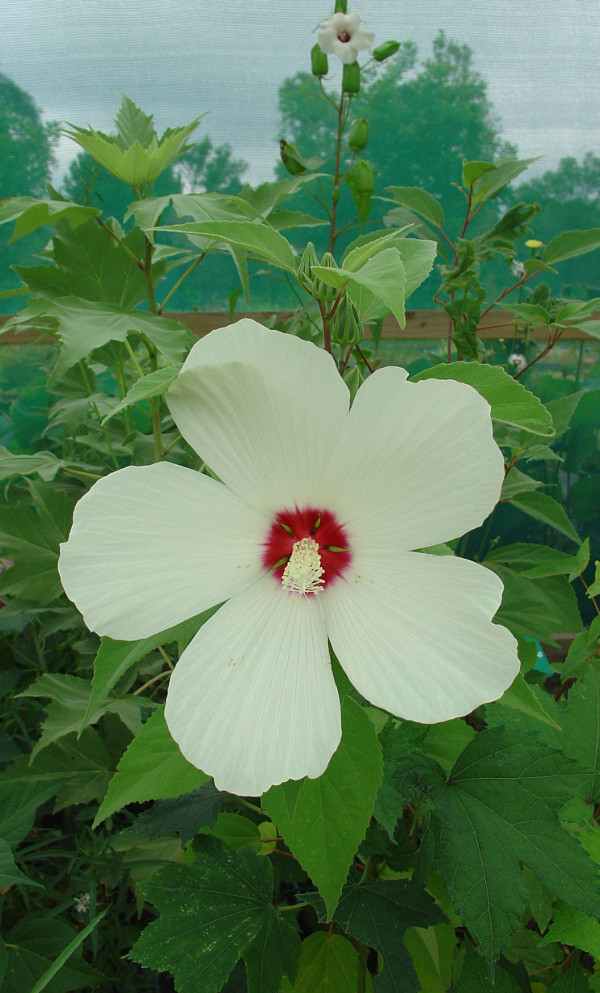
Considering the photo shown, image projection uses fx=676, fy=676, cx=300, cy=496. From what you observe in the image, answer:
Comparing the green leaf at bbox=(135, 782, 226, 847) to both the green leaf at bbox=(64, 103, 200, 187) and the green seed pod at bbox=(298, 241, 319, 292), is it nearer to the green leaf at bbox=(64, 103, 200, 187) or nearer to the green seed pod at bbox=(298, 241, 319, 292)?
the green seed pod at bbox=(298, 241, 319, 292)

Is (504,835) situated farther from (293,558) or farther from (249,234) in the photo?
(249,234)

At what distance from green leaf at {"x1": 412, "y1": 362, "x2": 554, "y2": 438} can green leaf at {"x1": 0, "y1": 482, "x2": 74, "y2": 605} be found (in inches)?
22.6

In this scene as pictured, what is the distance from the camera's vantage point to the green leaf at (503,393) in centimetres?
38

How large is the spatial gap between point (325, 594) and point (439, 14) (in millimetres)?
1938

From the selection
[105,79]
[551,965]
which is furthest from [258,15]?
[551,965]

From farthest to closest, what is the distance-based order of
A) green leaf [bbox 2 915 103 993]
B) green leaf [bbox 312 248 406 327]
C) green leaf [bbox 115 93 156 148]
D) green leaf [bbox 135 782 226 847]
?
green leaf [bbox 115 93 156 148] → green leaf [bbox 2 915 103 993] → green leaf [bbox 135 782 226 847] → green leaf [bbox 312 248 406 327]

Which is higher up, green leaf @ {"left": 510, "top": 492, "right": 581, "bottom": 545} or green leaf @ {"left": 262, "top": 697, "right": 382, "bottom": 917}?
green leaf @ {"left": 262, "top": 697, "right": 382, "bottom": 917}

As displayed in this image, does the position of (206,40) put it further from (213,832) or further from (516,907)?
(516,907)

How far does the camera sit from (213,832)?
27.3 inches

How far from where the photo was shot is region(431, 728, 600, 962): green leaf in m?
0.48

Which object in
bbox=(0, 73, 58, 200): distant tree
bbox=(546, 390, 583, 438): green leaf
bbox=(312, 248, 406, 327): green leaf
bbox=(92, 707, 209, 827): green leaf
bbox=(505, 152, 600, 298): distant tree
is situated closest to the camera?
bbox=(312, 248, 406, 327): green leaf

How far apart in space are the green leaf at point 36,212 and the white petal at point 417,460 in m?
0.46

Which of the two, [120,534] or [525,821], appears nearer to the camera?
[120,534]

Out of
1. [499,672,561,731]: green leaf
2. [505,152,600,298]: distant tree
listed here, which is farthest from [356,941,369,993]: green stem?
[505,152,600,298]: distant tree
